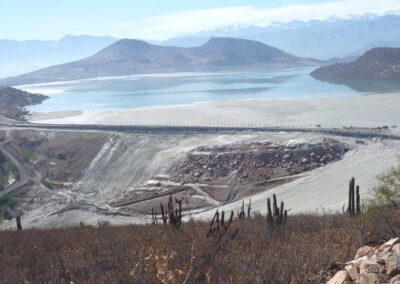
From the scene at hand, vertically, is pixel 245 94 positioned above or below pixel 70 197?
above

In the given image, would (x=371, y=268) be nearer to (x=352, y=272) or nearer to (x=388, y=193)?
(x=352, y=272)

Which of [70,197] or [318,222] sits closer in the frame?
[318,222]

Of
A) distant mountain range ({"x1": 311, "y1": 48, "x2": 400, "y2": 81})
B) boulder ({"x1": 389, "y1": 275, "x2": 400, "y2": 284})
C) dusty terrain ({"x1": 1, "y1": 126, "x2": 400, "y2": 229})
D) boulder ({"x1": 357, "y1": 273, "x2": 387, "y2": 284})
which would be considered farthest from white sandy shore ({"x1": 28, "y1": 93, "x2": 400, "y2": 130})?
boulder ({"x1": 389, "y1": 275, "x2": 400, "y2": 284})

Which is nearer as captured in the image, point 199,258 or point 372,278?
point 372,278

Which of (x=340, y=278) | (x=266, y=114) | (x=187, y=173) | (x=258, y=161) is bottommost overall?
(x=187, y=173)

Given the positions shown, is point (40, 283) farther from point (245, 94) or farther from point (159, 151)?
point (245, 94)

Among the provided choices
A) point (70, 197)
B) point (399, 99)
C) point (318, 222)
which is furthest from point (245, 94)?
point (318, 222)

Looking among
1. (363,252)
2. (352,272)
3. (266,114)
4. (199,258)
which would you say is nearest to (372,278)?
(352,272)
